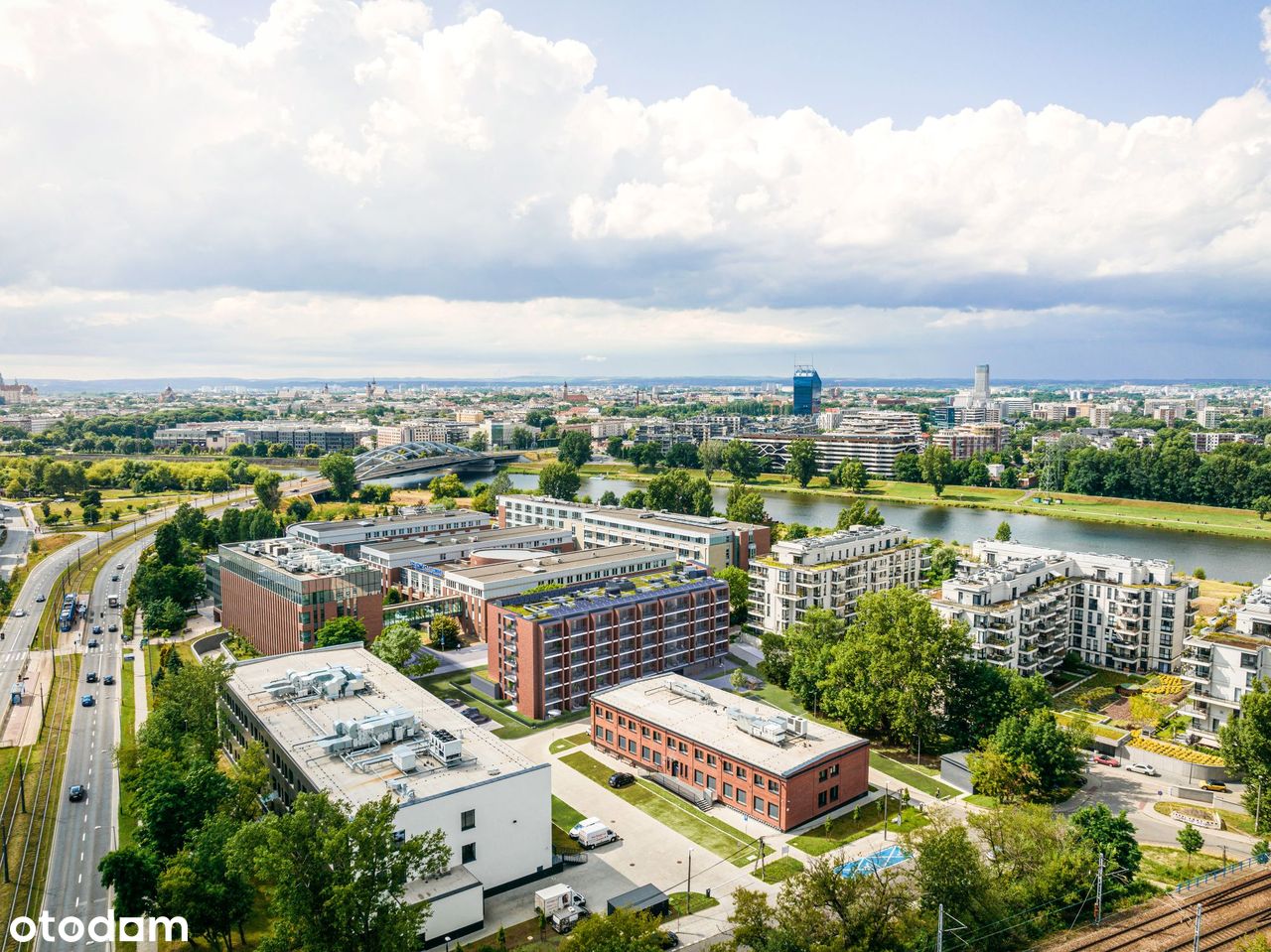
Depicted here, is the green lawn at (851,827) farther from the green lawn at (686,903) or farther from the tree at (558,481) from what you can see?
the tree at (558,481)

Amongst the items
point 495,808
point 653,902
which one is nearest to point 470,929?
point 495,808

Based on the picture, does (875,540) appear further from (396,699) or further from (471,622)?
(396,699)

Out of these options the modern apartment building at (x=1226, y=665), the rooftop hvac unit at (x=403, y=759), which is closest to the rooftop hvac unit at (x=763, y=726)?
the rooftop hvac unit at (x=403, y=759)

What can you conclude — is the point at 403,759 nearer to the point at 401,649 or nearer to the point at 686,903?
the point at 686,903

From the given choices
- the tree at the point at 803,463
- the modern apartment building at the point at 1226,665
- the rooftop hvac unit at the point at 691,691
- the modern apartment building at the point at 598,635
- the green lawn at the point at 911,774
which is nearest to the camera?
the green lawn at the point at 911,774

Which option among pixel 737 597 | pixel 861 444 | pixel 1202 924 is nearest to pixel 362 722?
pixel 1202 924
